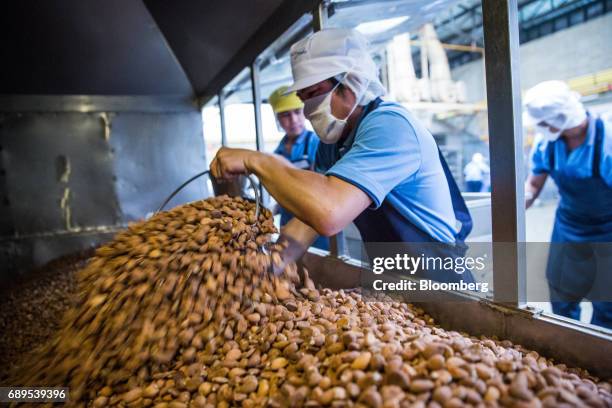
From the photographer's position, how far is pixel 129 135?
154 inches

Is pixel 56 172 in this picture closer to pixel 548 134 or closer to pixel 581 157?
pixel 548 134

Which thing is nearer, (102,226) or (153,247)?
(153,247)

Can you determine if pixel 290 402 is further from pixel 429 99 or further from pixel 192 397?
pixel 429 99

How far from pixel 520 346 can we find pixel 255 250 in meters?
0.79

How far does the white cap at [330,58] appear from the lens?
1.32 meters

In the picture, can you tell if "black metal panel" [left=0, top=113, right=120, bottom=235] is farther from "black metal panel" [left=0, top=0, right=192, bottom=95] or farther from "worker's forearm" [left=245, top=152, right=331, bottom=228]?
"worker's forearm" [left=245, top=152, right=331, bottom=228]

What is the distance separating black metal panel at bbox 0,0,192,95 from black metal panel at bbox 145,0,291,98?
7.1 inches

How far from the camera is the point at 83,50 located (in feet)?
10.4

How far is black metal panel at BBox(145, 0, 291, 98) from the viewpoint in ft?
7.36

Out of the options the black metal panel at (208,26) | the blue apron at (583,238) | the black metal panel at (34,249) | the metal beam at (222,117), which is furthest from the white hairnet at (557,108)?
the black metal panel at (34,249)

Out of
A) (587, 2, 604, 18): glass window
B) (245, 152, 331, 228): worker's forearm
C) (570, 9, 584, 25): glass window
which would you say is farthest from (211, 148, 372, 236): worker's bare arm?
(570, 9, 584, 25): glass window

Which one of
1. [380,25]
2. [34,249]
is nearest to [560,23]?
[380,25]

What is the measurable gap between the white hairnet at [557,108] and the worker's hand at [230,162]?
190cm

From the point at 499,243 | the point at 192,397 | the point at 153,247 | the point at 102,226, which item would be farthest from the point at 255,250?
the point at 102,226
